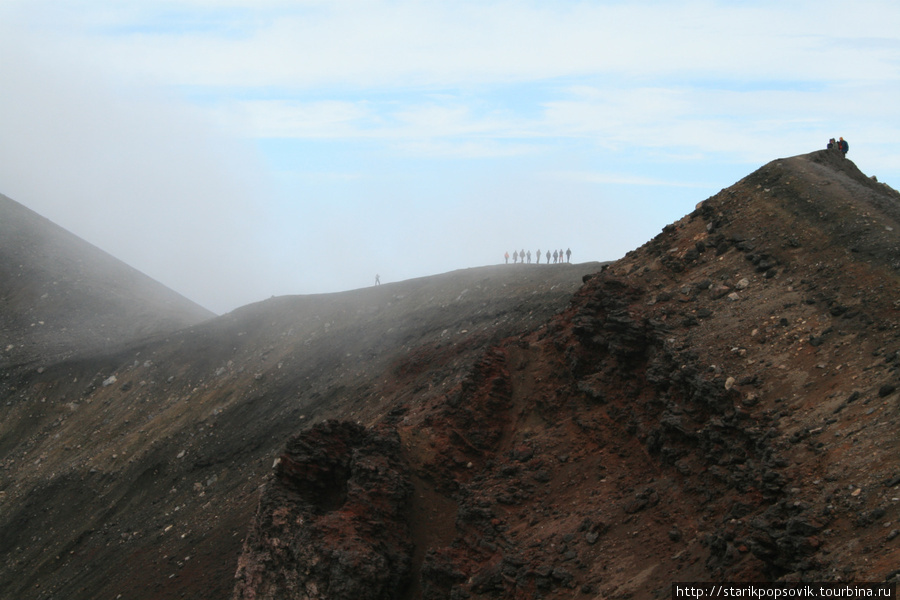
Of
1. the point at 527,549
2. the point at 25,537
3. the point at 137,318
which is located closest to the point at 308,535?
the point at 527,549

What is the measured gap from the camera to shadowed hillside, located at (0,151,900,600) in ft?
39.1

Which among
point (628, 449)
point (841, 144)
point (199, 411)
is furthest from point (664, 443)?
point (199, 411)

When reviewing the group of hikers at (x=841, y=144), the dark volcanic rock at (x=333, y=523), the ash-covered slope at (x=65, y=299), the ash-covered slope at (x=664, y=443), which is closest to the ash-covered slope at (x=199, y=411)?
the ash-covered slope at (x=65, y=299)

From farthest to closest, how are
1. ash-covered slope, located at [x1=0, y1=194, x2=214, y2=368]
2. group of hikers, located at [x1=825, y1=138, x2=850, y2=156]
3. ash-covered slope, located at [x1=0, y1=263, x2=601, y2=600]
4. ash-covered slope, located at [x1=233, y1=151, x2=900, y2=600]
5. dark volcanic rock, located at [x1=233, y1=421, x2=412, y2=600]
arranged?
ash-covered slope, located at [x1=0, y1=194, x2=214, y2=368] < ash-covered slope, located at [x1=0, y1=263, x2=601, y2=600] < group of hikers, located at [x1=825, y1=138, x2=850, y2=156] < dark volcanic rock, located at [x1=233, y1=421, x2=412, y2=600] < ash-covered slope, located at [x1=233, y1=151, x2=900, y2=600]

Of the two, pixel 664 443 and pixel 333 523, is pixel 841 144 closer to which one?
pixel 664 443

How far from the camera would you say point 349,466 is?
751 inches

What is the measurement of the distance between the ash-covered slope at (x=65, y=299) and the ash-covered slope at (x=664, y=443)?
113 ft

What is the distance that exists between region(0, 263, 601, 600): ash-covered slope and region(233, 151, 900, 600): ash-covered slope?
5.67 meters

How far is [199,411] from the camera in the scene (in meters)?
38.1

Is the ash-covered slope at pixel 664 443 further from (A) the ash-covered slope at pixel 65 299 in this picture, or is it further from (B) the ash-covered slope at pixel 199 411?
(A) the ash-covered slope at pixel 65 299

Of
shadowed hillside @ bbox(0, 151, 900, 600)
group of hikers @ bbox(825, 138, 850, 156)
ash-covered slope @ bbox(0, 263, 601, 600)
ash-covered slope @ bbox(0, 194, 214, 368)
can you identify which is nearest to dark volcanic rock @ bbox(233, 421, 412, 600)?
shadowed hillside @ bbox(0, 151, 900, 600)

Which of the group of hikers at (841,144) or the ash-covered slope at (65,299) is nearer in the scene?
the group of hikers at (841,144)

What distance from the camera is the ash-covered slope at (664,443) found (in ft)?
38.2

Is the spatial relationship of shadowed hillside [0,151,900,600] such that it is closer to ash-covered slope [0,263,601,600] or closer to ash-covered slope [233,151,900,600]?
ash-covered slope [233,151,900,600]
